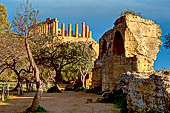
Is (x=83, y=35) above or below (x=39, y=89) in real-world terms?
above

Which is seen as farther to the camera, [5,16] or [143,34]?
[143,34]

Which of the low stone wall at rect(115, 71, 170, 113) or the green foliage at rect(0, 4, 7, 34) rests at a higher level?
the green foliage at rect(0, 4, 7, 34)

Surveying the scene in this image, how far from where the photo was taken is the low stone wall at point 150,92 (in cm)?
623

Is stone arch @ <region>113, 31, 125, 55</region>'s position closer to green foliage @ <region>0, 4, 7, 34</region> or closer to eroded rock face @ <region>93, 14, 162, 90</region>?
eroded rock face @ <region>93, 14, 162, 90</region>

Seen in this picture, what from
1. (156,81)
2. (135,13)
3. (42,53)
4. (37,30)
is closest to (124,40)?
(135,13)

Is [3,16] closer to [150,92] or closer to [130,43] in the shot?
[130,43]

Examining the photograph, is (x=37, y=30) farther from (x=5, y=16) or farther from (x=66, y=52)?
(x=66, y=52)

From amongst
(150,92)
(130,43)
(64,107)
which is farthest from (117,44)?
(150,92)

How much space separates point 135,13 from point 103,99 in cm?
922

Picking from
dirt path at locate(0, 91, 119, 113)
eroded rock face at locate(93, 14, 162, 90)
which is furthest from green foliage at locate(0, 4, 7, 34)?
eroded rock face at locate(93, 14, 162, 90)

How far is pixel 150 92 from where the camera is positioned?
6.92 meters

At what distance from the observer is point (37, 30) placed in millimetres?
11008

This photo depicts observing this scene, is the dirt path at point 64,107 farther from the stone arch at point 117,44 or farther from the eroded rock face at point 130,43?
the stone arch at point 117,44

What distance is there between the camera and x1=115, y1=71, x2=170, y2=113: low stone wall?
6227 mm
